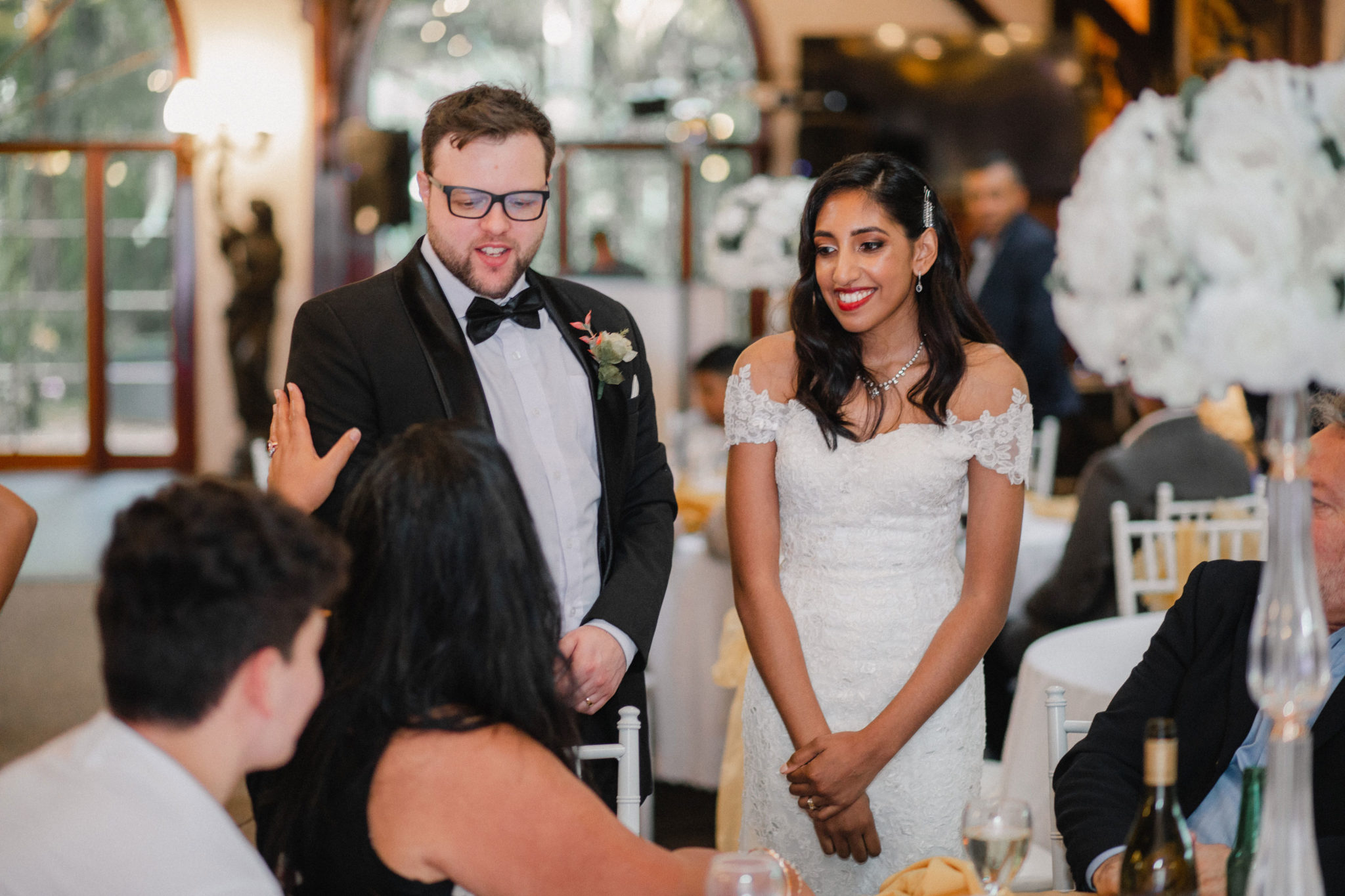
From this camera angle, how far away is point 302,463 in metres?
1.81

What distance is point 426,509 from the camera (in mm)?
1304

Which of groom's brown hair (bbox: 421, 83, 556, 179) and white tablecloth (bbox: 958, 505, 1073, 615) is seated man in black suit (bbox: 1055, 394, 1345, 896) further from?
white tablecloth (bbox: 958, 505, 1073, 615)

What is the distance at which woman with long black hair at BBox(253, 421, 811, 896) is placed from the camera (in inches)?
49.6

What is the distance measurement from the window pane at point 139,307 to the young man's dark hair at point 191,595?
1017 centimetres

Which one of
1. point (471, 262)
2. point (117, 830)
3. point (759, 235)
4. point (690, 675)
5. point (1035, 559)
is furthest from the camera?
point (759, 235)

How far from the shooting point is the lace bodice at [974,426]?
2.18 m

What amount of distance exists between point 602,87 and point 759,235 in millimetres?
5905

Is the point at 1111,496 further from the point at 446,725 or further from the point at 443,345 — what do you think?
the point at 446,725

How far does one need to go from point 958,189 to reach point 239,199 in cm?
561

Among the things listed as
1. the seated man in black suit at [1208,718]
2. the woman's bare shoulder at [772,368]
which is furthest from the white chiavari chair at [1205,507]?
the seated man in black suit at [1208,718]

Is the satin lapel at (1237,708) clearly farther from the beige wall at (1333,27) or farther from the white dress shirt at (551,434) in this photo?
the beige wall at (1333,27)

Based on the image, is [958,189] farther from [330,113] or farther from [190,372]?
[190,372]

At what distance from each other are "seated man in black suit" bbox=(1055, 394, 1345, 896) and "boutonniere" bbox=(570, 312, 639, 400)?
0.90m

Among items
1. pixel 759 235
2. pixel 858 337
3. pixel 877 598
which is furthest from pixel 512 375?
pixel 759 235
